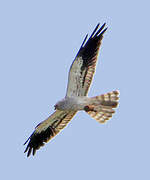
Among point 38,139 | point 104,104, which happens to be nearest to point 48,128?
point 38,139

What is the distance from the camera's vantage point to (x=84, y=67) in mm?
13125

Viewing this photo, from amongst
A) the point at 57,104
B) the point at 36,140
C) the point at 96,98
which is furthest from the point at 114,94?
the point at 36,140

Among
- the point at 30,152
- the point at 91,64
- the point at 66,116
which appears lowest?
the point at 30,152

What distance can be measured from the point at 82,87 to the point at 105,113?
2.89ft

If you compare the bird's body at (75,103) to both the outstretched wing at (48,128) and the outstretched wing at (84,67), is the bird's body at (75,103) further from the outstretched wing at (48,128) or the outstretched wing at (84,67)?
the outstretched wing at (48,128)

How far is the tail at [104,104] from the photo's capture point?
1309 centimetres

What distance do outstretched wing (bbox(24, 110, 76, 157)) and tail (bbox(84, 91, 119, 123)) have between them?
36.5 inches

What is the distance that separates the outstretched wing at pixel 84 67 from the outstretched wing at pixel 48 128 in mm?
984

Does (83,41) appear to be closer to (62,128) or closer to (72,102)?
(72,102)

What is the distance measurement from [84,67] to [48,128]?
2.21 metres

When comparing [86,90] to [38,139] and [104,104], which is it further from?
[38,139]

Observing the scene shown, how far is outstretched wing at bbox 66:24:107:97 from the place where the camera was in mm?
13062

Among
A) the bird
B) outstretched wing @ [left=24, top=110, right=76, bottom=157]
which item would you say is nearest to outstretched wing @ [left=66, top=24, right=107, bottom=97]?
the bird

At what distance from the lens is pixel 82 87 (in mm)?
13117
